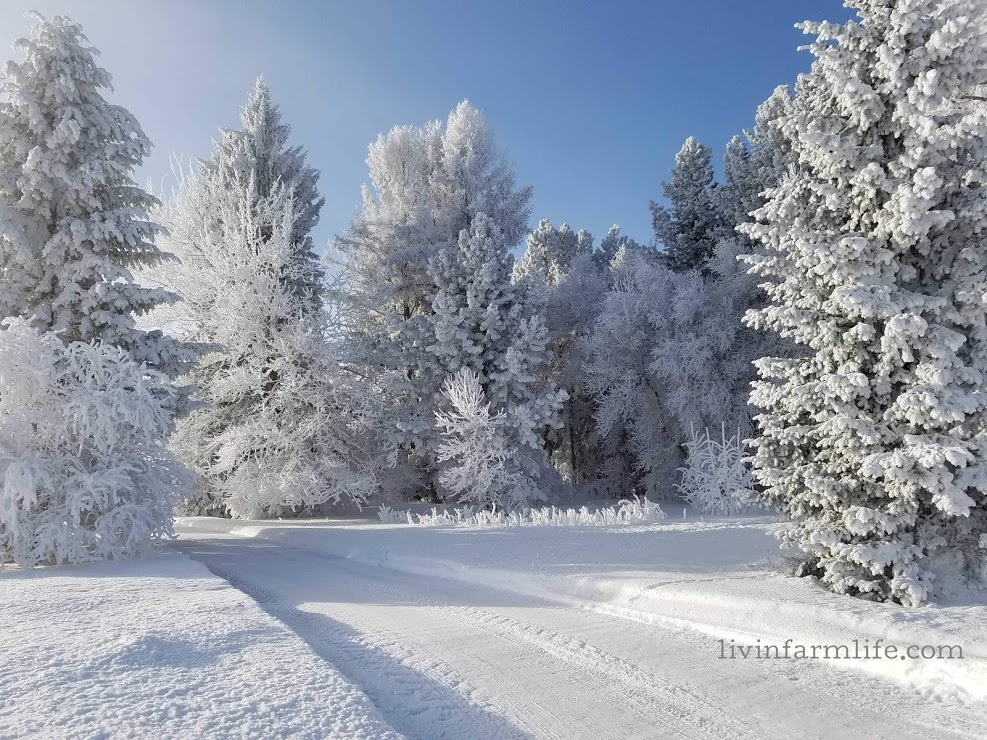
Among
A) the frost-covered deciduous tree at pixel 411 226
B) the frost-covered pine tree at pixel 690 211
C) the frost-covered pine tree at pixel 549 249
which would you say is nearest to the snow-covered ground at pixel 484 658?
the frost-covered deciduous tree at pixel 411 226

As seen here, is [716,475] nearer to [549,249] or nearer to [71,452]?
[71,452]

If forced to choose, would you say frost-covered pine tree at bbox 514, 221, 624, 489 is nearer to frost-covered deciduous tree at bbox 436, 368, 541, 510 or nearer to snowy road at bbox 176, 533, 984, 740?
frost-covered deciduous tree at bbox 436, 368, 541, 510

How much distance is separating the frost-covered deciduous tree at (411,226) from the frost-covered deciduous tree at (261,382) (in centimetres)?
185

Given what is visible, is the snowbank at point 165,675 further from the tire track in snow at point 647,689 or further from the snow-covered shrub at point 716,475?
the snow-covered shrub at point 716,475

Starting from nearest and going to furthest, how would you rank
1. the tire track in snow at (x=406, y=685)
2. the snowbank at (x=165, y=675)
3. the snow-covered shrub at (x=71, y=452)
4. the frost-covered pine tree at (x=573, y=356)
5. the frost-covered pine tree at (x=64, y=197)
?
the snowbank at (x=165, y=675)
the tire track in snow at (x=406, y=685)
the snow-covered shrub at (x=71, y=452)
the frost-covered pine tree at (x=64, y=197)
the frost-covered pine tree at (x=573, y=356)

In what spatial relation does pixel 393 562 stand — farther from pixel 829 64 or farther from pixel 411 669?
pixel 829 64

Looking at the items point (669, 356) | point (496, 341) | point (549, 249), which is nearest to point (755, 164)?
point (669, 356)

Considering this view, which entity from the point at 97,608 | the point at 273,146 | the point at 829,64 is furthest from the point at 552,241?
the point at 97,608

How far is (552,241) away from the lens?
1510 inches

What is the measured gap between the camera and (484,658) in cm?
538

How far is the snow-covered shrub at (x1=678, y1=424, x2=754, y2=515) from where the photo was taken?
1833cm

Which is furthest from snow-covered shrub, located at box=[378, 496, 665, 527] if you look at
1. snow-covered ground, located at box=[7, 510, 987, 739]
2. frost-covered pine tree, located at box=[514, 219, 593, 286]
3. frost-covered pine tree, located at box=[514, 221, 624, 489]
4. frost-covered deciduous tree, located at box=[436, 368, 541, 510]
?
frost-covered pine tree, located at box=[514, 219, 593, 286]

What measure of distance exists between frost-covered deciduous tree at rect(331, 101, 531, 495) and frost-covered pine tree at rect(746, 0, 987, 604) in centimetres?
1486

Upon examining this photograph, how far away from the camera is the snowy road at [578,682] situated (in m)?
4.07
